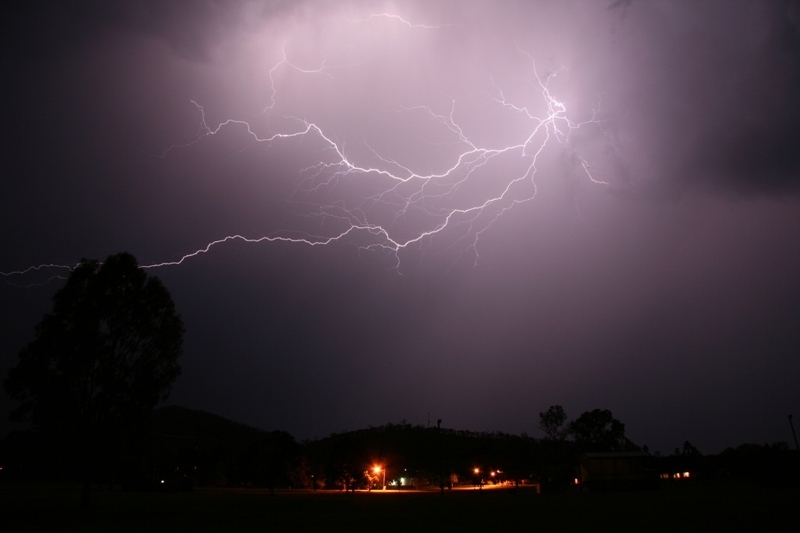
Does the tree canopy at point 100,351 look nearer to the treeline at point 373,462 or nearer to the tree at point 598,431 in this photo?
the treeline at point 373,462

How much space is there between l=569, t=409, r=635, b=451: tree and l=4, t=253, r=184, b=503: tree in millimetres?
56910

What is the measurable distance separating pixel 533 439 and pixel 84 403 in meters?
100

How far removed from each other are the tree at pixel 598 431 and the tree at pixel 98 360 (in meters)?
56.9

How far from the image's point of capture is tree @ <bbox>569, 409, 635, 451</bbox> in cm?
6384

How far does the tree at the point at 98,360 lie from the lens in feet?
62.7

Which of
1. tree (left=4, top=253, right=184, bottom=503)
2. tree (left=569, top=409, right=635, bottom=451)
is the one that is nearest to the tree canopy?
tree (left=4, top=253, right=184, bottom=503)

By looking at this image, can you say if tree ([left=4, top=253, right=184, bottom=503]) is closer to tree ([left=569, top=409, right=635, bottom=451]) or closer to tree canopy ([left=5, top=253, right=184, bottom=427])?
tree canopy ([left=5, top=253, right=184, bottom=427])

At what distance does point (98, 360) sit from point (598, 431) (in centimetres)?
6034

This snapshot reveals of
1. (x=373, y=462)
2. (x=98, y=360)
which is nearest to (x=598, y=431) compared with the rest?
(x=373, y=462)

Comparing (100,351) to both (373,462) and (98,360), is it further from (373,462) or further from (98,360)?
(373,462)

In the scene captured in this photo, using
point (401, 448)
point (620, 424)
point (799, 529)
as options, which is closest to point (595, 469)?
point (620, 424)

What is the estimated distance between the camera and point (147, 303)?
2166cm

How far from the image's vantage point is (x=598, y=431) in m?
64.6

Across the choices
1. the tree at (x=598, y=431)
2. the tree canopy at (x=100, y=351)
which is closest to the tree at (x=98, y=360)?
the tree canopy at (x=100, y=351)
